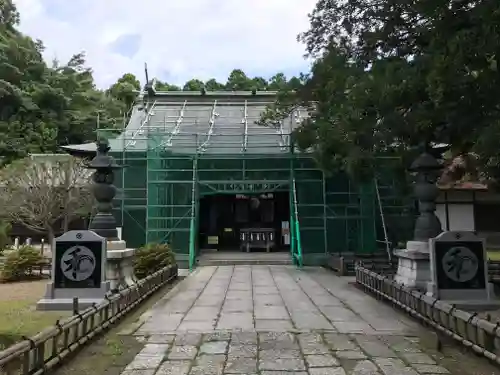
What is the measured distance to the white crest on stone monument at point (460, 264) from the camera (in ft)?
28.3

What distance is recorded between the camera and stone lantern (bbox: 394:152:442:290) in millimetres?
9492

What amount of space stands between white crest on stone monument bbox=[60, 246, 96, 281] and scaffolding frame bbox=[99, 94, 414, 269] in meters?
9.49

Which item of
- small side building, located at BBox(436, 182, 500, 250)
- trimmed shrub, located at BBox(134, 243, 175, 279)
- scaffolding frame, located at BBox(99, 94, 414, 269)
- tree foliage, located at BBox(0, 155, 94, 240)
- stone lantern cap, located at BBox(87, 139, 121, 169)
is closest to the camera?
stone lantern cap, located at BBox(87, 139, 121, 169)

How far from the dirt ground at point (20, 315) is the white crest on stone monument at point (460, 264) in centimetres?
683

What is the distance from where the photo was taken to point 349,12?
10.2m

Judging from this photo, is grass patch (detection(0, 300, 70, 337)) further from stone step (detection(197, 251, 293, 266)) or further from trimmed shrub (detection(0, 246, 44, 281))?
stone step (detection(197, 251, 293, 266))

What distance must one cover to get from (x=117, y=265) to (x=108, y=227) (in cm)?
82

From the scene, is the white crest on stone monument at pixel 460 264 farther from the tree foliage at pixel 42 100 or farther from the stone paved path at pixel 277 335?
the tree foliage at pixel 42 100

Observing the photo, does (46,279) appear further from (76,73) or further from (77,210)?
(76,73)

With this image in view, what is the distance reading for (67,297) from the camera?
29.2 feet

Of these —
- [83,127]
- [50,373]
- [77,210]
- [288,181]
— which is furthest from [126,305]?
[83,127]

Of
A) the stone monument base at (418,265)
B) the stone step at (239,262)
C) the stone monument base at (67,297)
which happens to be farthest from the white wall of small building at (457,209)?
the stone monument base at (67,297)

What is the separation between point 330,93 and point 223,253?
1177cm

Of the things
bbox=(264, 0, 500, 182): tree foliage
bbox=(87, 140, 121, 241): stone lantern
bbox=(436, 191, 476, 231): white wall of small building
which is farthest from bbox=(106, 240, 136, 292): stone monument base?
bbox=(436, 191, 476, 231): white wall of small building
